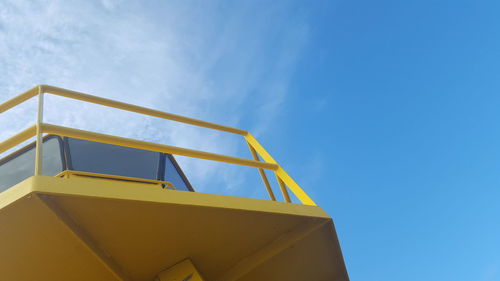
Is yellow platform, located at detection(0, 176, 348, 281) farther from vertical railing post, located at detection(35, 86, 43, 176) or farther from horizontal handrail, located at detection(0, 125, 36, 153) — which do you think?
horizontal handrail, located at detection(0, 125, 36, 153)

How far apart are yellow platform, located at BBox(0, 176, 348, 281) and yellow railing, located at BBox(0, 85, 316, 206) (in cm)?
31

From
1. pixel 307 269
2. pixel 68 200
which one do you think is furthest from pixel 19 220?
pixel 307 269

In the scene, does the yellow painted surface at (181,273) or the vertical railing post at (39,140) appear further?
the yellow painted surface at (181,273)

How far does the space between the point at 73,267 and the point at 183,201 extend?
983 millimetres

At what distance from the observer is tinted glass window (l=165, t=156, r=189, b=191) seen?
6386mm

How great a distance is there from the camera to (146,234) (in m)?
3.06

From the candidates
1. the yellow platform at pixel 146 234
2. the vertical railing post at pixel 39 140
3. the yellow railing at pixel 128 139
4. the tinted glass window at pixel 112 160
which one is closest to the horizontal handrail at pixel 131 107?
the yellow railing at pixel 128 139

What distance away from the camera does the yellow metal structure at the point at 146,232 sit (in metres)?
2.66

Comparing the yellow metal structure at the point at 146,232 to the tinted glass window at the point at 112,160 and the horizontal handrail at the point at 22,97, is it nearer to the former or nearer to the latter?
the horizontal handrail at the point at 22,97

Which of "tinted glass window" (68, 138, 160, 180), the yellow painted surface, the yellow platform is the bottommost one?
the yellow painted surface

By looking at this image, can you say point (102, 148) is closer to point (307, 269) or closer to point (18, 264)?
point (18, 264)

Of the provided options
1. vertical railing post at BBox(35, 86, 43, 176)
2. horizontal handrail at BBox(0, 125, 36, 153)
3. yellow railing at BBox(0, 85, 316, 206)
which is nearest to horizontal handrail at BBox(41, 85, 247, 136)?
yellow railing at BBox(0, 85, 316, 206)

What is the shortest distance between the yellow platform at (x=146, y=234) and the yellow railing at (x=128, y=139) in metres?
0.31

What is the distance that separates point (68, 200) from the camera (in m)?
2.64
